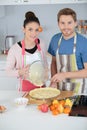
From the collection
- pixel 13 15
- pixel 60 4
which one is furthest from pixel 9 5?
pixel 60 4

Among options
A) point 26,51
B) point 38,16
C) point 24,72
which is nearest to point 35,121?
point 24,72

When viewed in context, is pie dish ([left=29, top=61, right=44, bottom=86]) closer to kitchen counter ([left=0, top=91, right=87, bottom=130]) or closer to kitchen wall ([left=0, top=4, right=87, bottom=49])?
kitchen counter ([left=0, top=91, right=87, bottom=130])

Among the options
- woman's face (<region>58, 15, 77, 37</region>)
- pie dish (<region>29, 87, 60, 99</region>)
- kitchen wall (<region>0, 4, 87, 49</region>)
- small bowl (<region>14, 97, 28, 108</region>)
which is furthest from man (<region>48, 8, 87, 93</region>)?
kitchen wall (<region>0, 4, 87, 49</region>)

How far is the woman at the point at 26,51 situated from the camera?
2127 millimetres

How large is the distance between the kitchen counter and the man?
1.44ft

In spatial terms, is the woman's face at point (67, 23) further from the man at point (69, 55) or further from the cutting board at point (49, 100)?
the cutting board at point (49, 100)

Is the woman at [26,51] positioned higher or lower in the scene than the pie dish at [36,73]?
higher

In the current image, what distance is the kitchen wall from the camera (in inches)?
145

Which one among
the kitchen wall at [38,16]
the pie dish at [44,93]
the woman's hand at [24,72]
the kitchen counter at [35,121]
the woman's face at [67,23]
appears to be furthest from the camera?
the kitchen wall at [38,16]

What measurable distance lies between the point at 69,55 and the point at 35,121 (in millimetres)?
781

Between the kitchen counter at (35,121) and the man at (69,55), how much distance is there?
0.44 meters

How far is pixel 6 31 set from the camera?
3840 millimetres

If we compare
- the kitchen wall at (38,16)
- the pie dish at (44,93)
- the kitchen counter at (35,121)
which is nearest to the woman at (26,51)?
the pie dish at (44,93)

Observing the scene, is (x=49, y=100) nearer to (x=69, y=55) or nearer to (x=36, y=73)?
(x=36, y=73)
